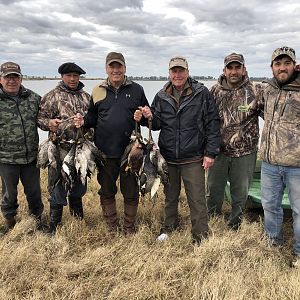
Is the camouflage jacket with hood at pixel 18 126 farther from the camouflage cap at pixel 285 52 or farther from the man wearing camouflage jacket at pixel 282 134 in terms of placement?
the camouflage cap at pixel 285 52

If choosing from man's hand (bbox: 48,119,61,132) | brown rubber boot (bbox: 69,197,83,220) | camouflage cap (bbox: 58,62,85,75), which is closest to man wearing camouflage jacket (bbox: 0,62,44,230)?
man's hand (bbox: 48,119,61,132)

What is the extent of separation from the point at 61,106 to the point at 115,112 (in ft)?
2.48

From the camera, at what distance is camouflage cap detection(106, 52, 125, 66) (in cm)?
459

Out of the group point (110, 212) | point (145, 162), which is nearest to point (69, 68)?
point (145, 162)

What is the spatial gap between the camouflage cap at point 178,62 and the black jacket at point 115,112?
587 mm

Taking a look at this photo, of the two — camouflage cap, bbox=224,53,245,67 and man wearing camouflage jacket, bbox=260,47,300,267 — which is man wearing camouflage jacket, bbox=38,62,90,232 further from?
man wearing camouflage jacket, bbox=260,47,300,267

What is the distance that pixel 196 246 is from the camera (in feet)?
15.1

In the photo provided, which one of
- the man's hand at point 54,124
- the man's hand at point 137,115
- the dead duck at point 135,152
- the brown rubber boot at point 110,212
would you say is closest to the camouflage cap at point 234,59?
the man's hand at point 137,115

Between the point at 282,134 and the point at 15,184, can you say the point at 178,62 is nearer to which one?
the point at 282,134

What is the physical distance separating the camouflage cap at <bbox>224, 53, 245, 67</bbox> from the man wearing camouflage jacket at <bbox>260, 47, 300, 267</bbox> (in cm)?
54

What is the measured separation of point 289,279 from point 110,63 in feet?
10.3

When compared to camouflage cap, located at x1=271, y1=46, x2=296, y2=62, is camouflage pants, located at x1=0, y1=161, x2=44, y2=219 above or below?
below

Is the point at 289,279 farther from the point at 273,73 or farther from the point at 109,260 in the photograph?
the point at 273,73

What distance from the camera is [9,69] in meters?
4.82
